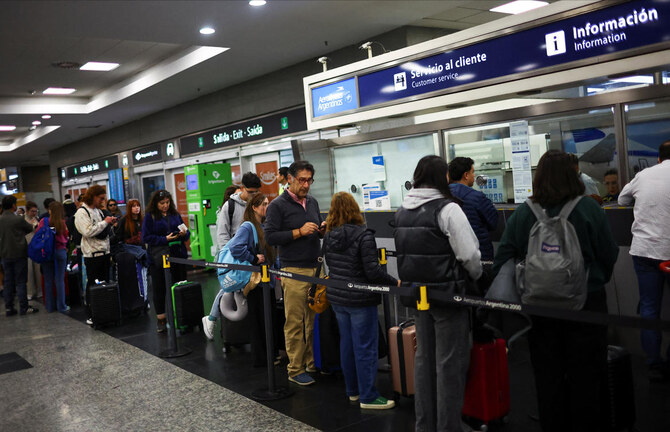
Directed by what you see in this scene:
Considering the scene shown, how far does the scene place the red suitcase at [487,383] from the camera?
350 centimetres

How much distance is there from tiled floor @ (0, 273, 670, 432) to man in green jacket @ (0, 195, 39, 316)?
2.62 meters

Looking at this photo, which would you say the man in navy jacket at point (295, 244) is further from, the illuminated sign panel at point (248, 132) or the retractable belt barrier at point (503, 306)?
the illuminated sign panel at point (248, 132)

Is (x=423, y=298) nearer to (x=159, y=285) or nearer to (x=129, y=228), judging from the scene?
(x=159, y=285)

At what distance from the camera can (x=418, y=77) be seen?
5.88m

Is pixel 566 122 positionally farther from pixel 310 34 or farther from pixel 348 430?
pixel 310 34

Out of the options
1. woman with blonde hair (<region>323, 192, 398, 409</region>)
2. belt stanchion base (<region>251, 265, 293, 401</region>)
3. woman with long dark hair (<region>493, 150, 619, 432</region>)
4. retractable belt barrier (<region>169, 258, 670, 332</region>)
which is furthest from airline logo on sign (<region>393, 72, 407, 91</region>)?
woman with long dark hair (<region>493, 150, 619, 432</region>)

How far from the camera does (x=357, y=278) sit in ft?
13.5

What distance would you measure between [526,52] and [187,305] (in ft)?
14.8

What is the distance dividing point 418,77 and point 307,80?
1929 millimetres

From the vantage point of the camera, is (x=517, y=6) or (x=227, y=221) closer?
(x=227, y=221)

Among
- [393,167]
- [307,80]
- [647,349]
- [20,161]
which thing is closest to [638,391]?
[647,349]

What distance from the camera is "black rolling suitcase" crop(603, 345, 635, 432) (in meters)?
3.17

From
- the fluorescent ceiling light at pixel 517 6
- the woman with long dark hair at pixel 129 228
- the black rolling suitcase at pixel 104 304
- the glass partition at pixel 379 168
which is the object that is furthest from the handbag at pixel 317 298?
the fluorescent ceiling light at pixel 517 6

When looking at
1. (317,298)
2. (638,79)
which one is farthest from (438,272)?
(638,79)
